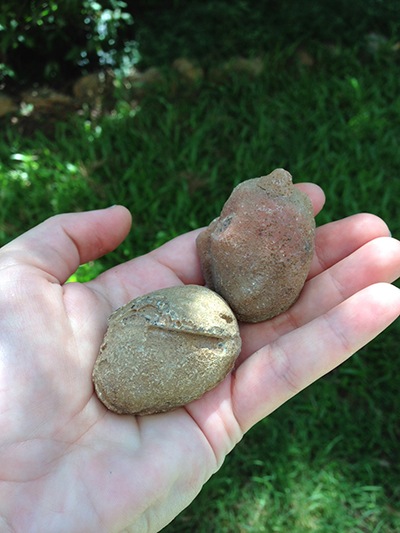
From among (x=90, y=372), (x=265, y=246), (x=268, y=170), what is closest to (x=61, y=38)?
(x=268, y=170)

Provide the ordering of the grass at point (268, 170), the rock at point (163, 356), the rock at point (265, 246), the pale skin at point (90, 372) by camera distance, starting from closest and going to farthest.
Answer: the pale skin at point (90, 372), the rock at point (163, 356), the rock at point (265, 246), the grass at point (268, 170)

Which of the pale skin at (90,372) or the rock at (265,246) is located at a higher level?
the rock at (265,246)

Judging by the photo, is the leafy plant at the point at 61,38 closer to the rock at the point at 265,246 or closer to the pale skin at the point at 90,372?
the pale skin at the point at 90,372

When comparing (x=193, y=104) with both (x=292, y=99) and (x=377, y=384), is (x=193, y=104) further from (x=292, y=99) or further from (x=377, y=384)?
(x=377, y=384)

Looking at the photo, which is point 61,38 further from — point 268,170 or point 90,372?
point 90,372

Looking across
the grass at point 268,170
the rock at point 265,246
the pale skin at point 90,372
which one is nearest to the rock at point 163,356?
the pale skin at point 90,372

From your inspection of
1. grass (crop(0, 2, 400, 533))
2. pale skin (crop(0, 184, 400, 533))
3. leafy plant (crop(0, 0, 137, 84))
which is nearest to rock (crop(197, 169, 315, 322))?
pale skin (crop(0, 184, 400, 533))
